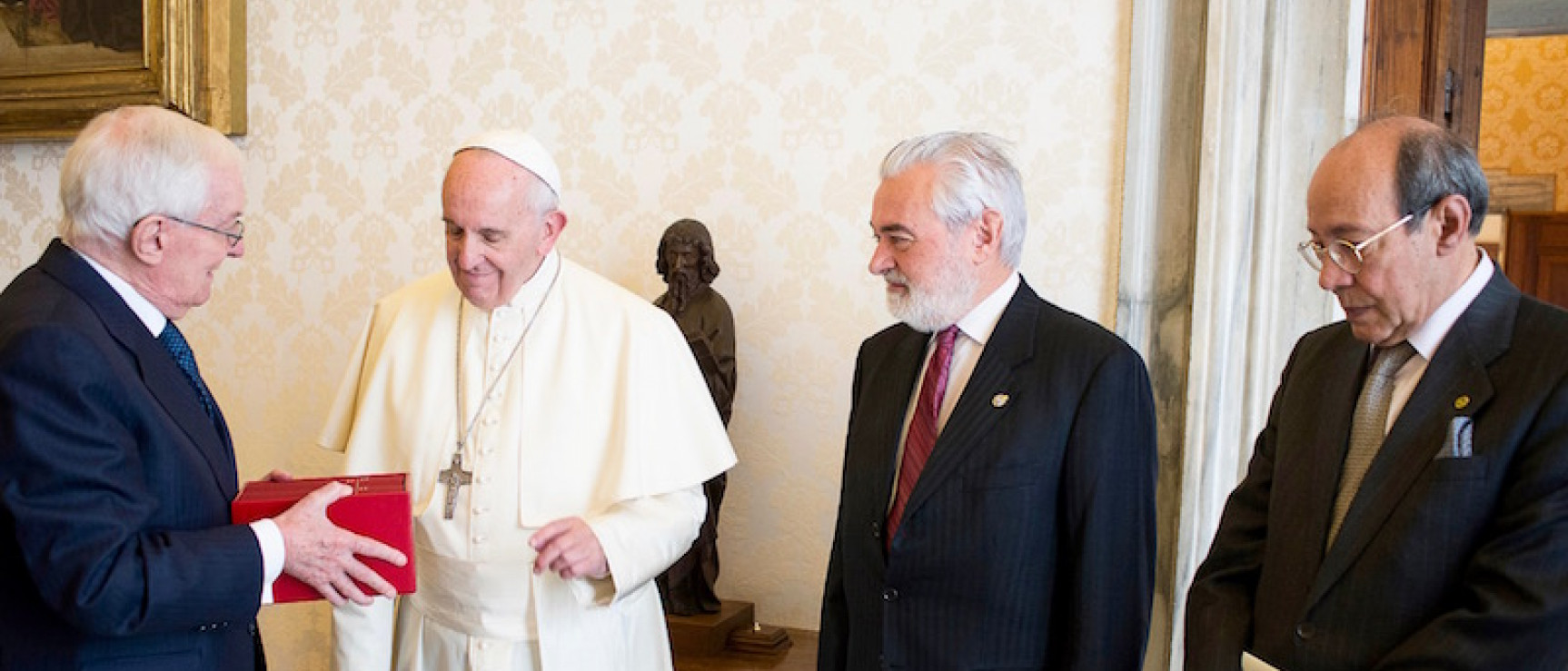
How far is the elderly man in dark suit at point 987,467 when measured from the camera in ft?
7.36

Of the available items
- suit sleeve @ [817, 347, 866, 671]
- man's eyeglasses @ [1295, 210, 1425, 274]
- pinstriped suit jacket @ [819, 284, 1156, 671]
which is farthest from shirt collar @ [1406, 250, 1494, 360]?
suit sleeve @ [817, 347, 866, 671]

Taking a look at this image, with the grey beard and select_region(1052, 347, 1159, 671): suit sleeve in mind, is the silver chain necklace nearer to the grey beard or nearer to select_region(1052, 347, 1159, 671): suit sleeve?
the grey beard

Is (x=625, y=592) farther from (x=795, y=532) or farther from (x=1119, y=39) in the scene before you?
(x=1119, y=39)

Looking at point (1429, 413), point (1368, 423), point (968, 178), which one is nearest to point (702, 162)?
point (968, 178)

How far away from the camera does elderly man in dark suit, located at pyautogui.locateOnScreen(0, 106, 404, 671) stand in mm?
2010

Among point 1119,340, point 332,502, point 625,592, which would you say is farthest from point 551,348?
point 1119,340

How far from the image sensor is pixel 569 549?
2695 mm

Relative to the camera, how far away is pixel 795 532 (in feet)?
13.3

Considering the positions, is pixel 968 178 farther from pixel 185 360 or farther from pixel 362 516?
pixel 185 360

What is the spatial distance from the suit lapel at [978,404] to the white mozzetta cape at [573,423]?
0.79 meters

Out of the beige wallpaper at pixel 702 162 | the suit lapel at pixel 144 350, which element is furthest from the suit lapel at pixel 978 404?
the beige wallpaper at pixel 702 162

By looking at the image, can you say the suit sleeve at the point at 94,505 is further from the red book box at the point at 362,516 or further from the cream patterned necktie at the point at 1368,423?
the cream patterned necktie at the point at 1368,423

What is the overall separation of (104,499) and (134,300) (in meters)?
0.39

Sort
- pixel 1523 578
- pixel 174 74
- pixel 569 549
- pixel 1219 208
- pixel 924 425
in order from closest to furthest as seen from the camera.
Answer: pixel 1523 578
pixel 924 425
pixel 569 549
pixel 1219 208
pixel 174 74
